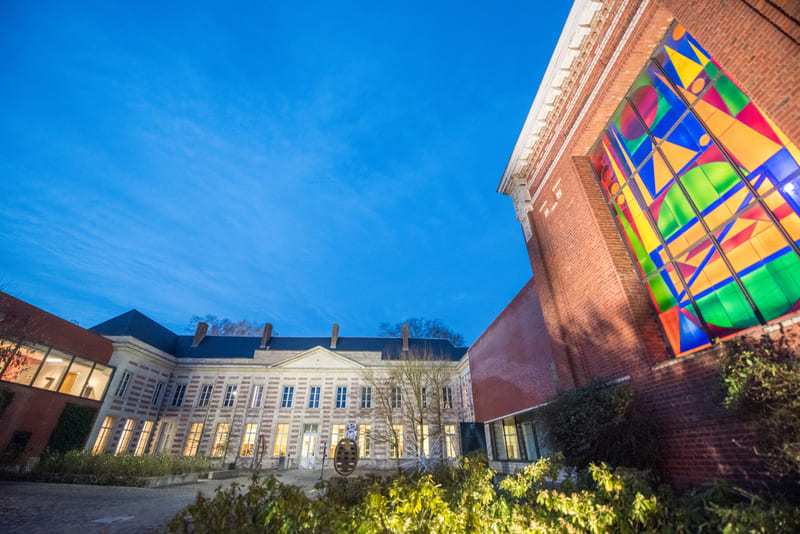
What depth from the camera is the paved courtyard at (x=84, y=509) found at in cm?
660

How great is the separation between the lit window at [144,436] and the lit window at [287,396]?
36.1 ft

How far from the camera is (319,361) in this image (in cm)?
3152

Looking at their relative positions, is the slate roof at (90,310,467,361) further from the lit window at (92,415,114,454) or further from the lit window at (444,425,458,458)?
the lit window at (92,415,114,454)

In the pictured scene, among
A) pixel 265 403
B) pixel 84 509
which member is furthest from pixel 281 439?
pixel 84 509

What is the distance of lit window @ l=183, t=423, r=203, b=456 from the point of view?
2850 centimetres

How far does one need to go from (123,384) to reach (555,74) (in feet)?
111

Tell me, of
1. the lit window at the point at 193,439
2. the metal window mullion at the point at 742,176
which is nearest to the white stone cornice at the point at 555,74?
the metal window mullion at the point at 742,176

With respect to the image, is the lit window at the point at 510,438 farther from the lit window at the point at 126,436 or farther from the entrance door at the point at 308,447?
the lit window at the point at 126,436

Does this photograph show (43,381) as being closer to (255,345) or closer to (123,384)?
(123,384)

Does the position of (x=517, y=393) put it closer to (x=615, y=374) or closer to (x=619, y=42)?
(x=615, y=374)

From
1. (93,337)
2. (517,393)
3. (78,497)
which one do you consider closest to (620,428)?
(517,393)

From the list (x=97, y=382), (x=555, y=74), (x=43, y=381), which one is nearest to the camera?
(x=555, y=74)

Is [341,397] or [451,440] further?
[341,397]

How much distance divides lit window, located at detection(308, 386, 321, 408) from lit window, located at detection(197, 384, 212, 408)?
9336mm
